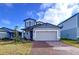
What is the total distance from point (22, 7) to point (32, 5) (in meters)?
0.50

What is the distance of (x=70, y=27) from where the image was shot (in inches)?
472

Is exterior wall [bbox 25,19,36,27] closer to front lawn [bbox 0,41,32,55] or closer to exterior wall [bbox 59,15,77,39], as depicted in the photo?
front lawn [bbox 0,41,32,55]

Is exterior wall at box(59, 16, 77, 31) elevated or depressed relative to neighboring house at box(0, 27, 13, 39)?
elevated

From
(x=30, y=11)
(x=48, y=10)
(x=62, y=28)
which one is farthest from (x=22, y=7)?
(x=62, y=28)

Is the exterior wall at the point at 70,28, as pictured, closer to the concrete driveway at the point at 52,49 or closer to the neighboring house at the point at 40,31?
the neighboring house at the point at 40,31

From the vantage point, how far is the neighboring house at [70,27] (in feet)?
38.5

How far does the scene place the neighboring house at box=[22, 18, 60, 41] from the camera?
40.0ft

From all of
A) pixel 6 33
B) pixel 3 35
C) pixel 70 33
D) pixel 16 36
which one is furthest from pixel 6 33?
pixel 70 33

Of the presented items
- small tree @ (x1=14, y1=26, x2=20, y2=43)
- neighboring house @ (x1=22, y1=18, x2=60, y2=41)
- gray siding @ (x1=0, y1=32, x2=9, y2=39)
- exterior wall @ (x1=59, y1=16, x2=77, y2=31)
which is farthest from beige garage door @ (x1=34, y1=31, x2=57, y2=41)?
gray siding @ (x1=0, y1=32, x2=9, y2=39)

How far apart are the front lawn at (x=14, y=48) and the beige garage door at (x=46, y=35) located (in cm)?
77

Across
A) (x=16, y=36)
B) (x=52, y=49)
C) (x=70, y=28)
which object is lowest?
(x=52, y=49)

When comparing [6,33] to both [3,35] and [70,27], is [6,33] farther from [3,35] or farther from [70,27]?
[70,27]

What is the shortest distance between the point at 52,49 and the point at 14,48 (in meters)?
1.71

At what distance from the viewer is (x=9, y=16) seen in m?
11.9
